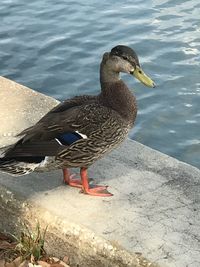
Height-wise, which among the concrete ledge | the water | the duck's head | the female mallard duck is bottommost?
the water

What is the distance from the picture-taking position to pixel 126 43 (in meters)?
8.77

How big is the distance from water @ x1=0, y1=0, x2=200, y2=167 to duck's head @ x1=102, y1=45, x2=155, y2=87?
7.65 feet

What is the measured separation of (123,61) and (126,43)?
14.9 ft

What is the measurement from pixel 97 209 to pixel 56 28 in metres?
5.86

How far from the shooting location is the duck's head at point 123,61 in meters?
4.27

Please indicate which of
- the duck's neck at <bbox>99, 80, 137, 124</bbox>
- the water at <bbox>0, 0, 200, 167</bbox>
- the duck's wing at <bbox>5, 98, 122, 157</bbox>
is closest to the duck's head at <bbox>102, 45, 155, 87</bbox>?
A: the duck's neck at <bbox>99, 80, 137, 124</bbox>

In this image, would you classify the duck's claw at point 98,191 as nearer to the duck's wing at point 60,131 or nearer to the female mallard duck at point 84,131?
the female mallard duck at point 84,131

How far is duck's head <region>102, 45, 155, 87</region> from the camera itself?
427 cm

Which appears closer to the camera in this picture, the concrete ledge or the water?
the concrete ledge

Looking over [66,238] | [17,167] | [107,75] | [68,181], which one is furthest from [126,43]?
[66,238]

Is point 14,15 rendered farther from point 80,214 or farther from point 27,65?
point 80,214

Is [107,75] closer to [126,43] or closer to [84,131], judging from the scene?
[84,131]

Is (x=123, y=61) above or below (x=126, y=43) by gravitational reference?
above

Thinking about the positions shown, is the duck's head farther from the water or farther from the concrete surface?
the water
